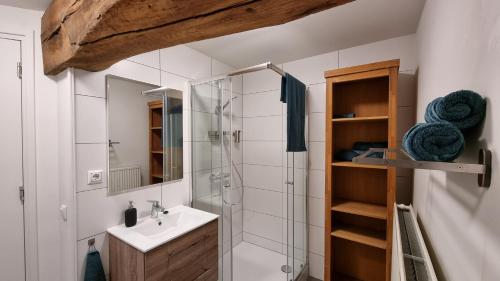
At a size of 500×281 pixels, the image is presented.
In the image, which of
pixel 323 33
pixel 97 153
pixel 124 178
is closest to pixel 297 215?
pixel 124 178

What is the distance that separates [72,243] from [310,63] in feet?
7.91

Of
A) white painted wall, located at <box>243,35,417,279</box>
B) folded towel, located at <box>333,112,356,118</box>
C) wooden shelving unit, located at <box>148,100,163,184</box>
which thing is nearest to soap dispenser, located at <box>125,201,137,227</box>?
wooden shelving unit, located at <box>148,100,163,184</box>

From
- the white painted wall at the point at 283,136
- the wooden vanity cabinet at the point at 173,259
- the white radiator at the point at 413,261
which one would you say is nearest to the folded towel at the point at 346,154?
the white painted wall at the point at 283,136

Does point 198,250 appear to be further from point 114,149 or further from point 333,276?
point 333,276

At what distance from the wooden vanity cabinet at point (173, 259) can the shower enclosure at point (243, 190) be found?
0.97ft

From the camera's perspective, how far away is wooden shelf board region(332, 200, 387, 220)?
1628 mm

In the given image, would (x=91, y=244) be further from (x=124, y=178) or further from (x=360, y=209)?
(x=360, y=209)

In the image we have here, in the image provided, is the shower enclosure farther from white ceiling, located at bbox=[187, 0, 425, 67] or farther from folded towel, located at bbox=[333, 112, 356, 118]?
folded towel, located at bbox=[333, 112, 356, 118]

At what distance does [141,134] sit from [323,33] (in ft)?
5.56

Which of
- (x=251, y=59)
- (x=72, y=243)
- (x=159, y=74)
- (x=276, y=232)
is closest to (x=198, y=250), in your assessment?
(x=72, y=243)

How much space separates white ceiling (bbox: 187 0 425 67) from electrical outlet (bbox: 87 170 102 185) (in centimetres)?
136

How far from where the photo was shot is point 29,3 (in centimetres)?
121

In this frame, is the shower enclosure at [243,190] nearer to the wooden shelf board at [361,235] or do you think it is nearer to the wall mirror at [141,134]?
the wall mirror at [141,134]

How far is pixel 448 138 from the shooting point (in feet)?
1.71
